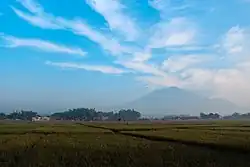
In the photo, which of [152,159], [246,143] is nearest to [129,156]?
[152,159]

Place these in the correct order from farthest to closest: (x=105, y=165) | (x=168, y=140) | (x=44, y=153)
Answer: (x=168, y=140) < (x=44, y=153) < (x=105, y=165)

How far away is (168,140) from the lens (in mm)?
41062

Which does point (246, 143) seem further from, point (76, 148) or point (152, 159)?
point (76, 148)

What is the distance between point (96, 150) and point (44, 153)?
4.34m

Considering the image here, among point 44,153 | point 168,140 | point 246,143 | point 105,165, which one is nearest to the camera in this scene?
point 105,165

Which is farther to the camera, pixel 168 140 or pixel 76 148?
pixel 168 140

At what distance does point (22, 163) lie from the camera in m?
30.2

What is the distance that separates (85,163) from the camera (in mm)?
30219

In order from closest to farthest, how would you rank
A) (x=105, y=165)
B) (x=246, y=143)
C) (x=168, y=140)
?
(x=105, y=165) < (x=246, y=143) < (x=168, y=140)

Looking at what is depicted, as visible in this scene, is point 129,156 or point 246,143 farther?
point 246,143

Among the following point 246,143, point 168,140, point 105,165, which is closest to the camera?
point 105,165

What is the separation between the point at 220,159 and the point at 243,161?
1767 mm

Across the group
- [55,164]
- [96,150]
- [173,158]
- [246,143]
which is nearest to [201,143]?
[246,143]

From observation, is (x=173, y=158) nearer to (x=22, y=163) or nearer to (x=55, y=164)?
(x=55, y=164)
